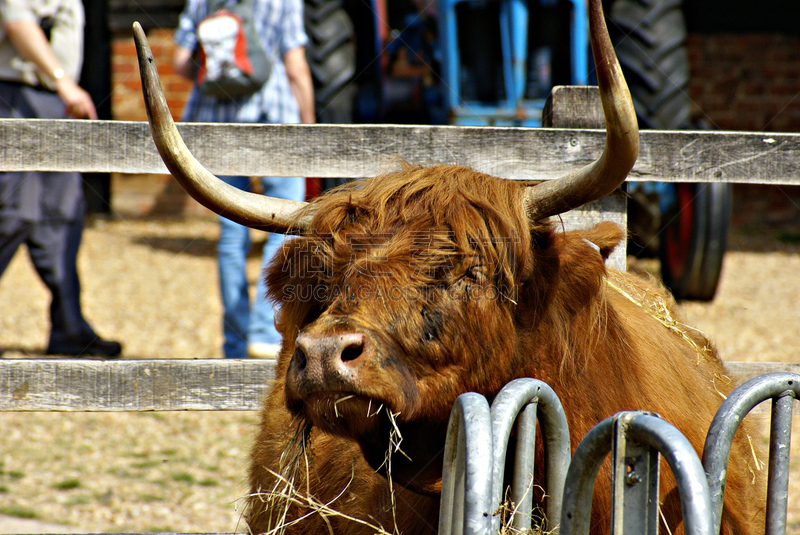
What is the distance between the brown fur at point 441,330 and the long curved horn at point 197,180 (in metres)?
0.09

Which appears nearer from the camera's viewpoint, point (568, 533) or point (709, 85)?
point (568, 533)

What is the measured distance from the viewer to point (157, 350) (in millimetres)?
5629

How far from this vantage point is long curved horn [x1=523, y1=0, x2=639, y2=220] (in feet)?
4.92

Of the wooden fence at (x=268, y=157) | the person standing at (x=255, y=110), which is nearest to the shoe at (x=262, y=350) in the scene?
the person standing at (x=255, y=110)

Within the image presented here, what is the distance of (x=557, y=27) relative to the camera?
6.39 metres

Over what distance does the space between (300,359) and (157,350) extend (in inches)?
171

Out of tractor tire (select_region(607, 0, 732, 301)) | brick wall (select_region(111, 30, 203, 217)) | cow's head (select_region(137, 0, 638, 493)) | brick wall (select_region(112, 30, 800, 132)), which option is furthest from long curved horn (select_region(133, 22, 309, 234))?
brick wall (select_region(112, 30, 800, 132))

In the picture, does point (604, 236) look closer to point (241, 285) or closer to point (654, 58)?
point (241, 285)

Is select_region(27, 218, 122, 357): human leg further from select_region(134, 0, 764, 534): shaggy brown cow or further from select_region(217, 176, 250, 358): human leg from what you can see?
select_region(134, 0, 764, 534): shaggy brown cow

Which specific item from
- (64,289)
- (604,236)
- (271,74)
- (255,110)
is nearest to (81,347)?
(64,289)

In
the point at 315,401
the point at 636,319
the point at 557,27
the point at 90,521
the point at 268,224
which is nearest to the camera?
the point at 315,401

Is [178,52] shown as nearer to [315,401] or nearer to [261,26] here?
[261,26]

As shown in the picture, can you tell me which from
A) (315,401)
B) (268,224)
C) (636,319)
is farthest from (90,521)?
(636,319)

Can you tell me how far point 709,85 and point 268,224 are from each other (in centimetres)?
888
